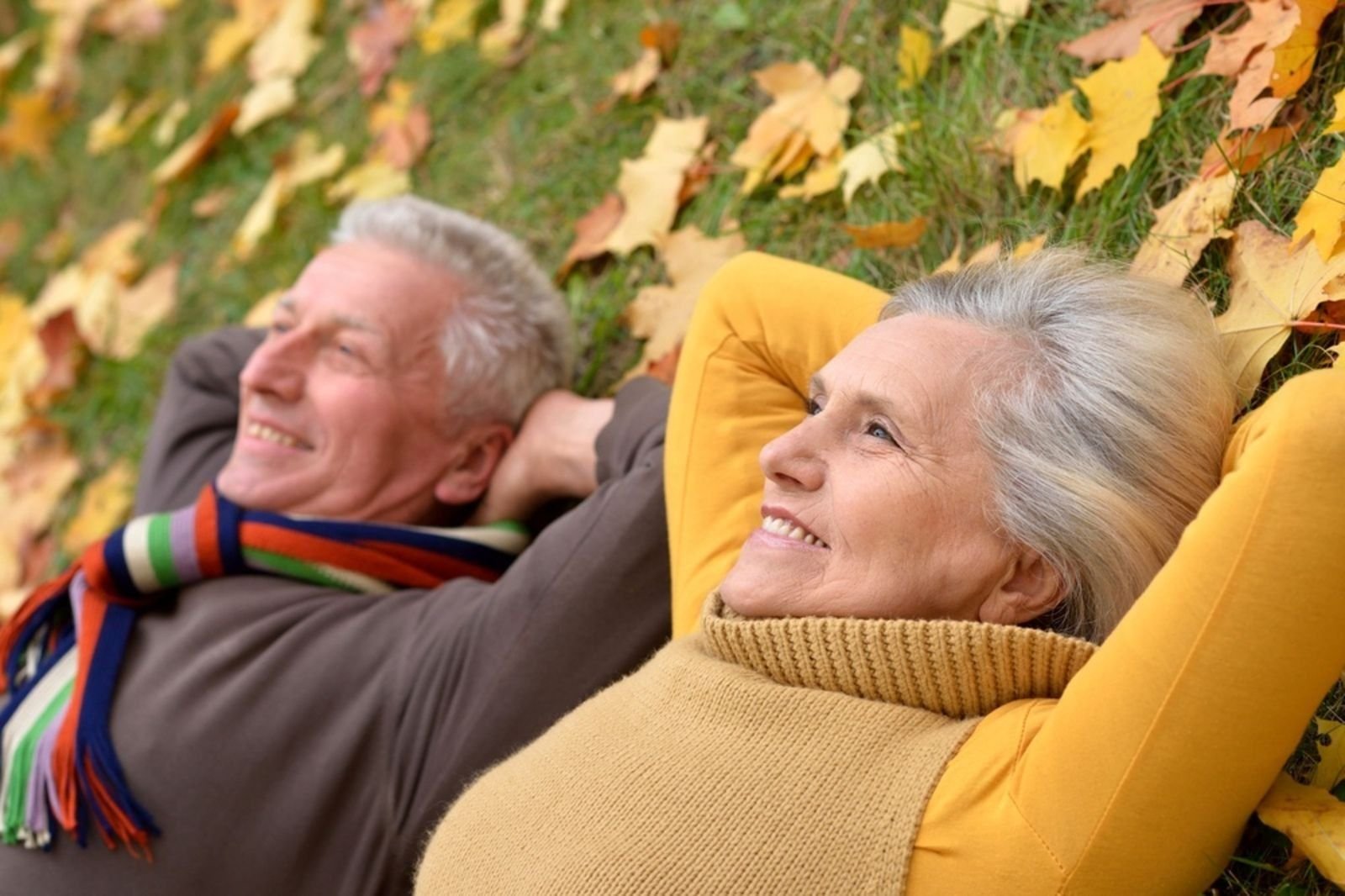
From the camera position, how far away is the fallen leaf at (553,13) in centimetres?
418

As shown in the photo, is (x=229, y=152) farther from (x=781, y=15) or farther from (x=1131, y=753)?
(x=1131, y=753)

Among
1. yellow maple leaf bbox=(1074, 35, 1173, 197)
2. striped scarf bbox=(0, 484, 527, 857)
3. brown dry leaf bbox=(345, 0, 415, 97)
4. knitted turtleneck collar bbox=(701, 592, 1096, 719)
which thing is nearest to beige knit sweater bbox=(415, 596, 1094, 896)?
knitted turtleneck collar bbox=(701, 592, 1096, 719)

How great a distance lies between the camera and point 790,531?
6.59 ft

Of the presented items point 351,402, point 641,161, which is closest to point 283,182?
point 641,161

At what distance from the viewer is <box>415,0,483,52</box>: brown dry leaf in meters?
4.45

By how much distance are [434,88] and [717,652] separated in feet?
9.56

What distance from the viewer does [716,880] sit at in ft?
5.81

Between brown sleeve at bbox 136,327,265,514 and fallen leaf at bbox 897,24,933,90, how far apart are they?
175cm

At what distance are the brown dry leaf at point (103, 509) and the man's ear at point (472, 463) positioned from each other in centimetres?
152

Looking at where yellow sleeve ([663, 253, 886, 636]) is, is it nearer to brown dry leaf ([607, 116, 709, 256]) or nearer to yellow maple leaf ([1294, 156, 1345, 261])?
yellow maple leaf ([1294, 156, 1345, 261])

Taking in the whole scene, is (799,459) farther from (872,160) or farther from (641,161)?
(641,161)

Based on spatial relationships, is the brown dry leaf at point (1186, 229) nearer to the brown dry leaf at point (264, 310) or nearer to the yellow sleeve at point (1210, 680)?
the yellow sleeve at point (1210, 680)

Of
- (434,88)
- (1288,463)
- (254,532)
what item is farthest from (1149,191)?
(434,88)

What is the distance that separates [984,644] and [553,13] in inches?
116
